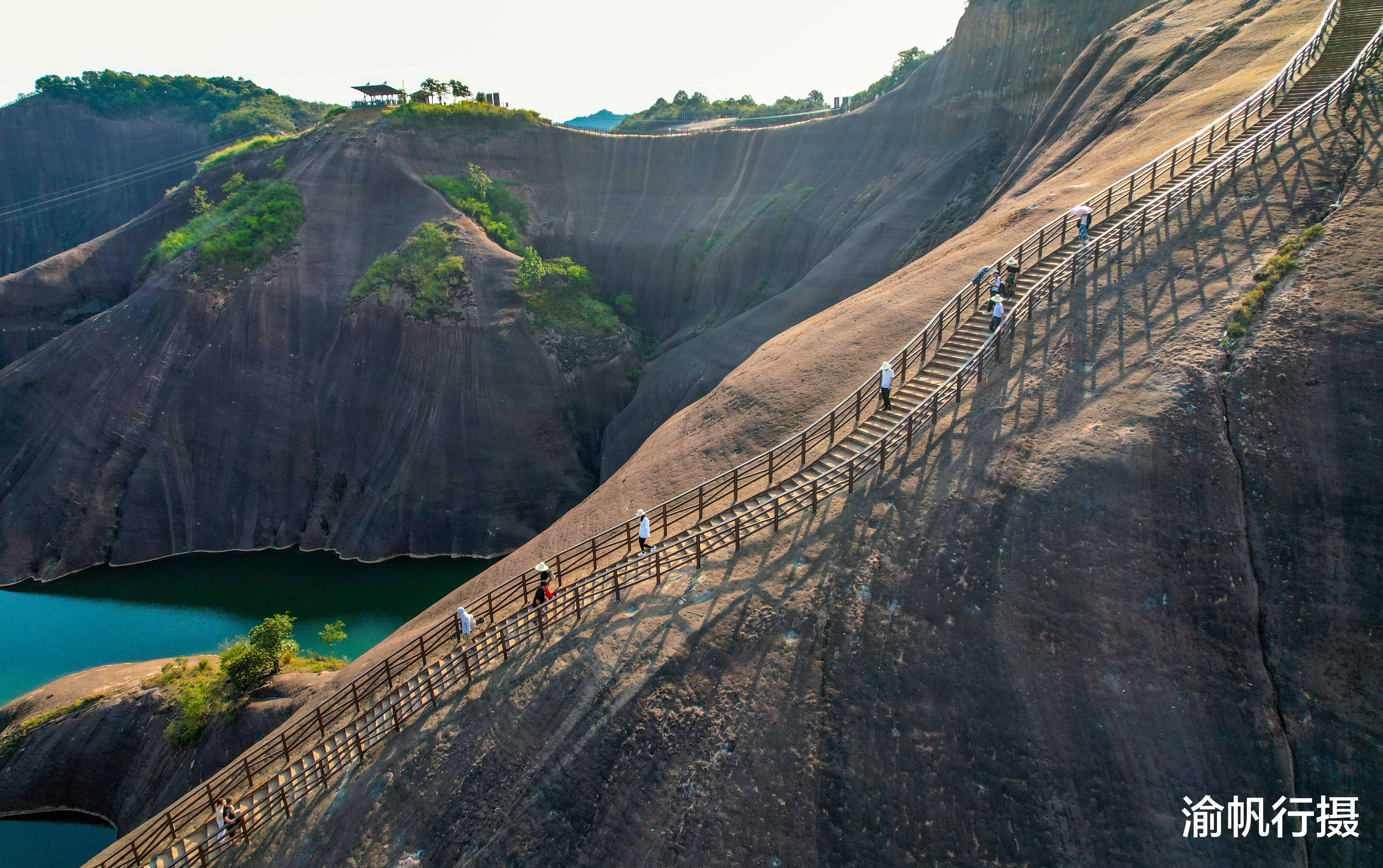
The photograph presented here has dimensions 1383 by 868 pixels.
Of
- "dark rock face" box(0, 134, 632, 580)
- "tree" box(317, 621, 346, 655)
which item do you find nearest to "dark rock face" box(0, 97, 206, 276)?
"dark rock face" box(0, 134, 632, 580)

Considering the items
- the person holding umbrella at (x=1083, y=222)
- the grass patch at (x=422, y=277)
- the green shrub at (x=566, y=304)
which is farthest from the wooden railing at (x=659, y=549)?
the grass patch at (x=422, y=277)

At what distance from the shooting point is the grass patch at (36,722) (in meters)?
20.6

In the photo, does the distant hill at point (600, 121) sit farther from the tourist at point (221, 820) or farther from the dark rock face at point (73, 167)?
the tourist at point (221, 820)

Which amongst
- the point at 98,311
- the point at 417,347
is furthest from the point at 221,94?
the point at 417,347

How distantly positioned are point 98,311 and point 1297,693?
59.0 metres

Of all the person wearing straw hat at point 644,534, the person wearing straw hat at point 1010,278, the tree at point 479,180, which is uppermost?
the tree at point 479,180

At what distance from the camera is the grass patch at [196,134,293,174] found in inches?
1939

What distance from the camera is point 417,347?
37969 mm

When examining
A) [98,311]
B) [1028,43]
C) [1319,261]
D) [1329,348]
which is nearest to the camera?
[1329,348]

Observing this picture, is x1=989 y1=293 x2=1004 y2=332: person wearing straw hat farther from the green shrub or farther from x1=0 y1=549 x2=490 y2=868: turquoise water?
the green shrub

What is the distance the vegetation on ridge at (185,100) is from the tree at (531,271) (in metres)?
57.7

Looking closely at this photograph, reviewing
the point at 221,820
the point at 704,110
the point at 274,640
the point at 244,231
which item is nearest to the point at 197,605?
the point at 274,640

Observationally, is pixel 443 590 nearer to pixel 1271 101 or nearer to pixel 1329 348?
pixel 1329 348

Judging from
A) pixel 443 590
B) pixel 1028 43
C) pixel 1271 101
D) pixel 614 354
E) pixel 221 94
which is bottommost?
pixel 443 590
